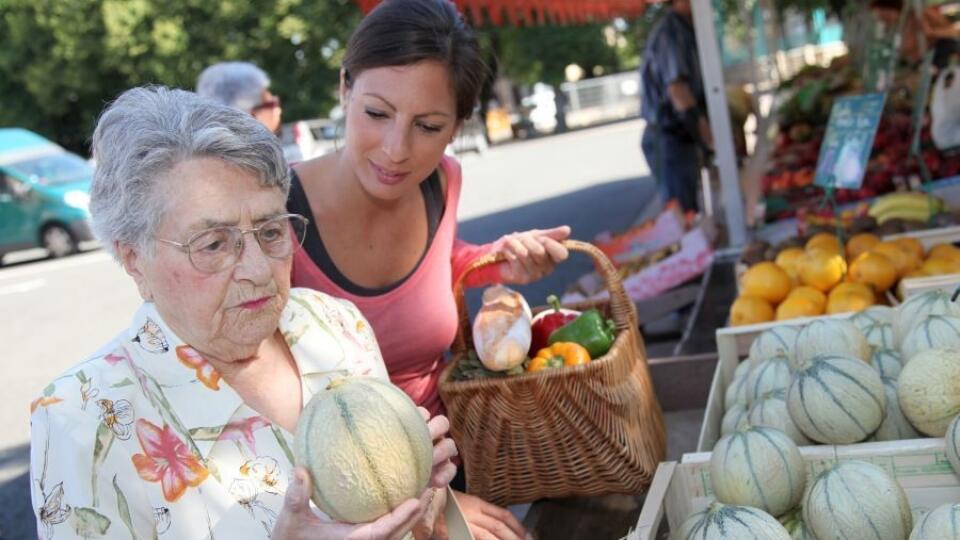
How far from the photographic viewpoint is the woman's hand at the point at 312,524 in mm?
1382

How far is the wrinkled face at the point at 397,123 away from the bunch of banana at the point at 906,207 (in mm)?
3064

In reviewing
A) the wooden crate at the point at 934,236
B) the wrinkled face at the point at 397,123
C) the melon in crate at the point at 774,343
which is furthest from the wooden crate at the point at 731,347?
the wooden crate at the point at 934,236

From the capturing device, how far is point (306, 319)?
196 centimetres

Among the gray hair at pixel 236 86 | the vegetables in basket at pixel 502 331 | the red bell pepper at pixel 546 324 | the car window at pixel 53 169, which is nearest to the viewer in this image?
the vegetables in basket at pixel 502 331

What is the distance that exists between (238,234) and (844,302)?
95.7 inches

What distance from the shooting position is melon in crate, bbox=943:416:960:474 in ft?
6.15

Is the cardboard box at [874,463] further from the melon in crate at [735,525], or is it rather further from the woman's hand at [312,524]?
the woman's hand at [312,524]

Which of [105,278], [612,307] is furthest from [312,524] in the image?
[105,278]

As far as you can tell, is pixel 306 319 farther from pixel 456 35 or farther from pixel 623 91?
pixel 623 91

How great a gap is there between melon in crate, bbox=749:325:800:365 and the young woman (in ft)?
2.31

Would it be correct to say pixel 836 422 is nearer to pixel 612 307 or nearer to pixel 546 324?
pixel 612 307

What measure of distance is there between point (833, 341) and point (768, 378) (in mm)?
196

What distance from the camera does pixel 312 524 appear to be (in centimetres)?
142

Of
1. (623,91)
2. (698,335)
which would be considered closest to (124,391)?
(698,335)
